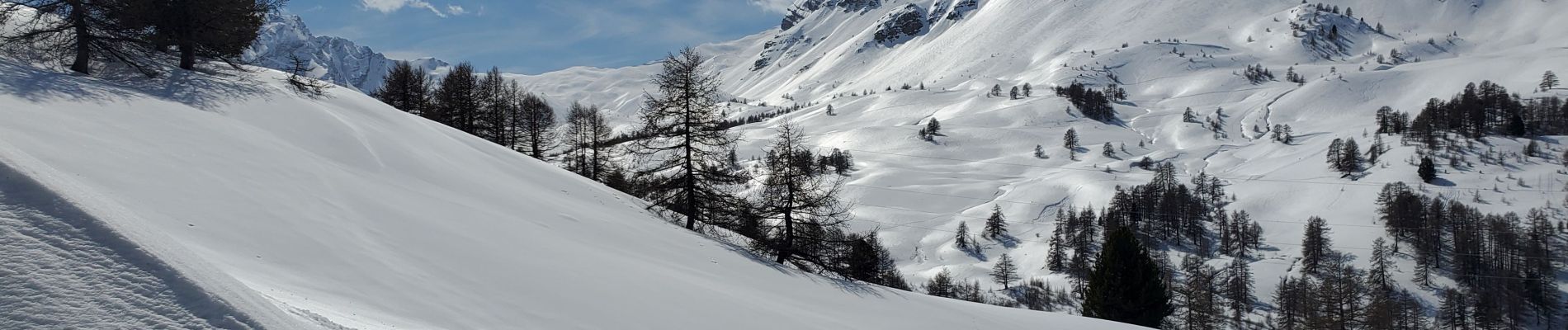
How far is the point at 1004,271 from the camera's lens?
4368 inches

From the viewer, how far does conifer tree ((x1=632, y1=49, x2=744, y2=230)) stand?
23.8 m

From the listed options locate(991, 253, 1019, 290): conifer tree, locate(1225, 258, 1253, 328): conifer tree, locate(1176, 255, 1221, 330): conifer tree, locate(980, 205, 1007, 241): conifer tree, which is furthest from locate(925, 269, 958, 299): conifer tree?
locate(1225, 258, 1253, 328): conifer tree

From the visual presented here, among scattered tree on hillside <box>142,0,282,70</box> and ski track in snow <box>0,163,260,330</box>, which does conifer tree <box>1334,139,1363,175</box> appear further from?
ski track in snow <box>0,163,260,330</box>

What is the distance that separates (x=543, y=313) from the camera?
29.5 ft

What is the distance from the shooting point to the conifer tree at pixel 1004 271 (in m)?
112

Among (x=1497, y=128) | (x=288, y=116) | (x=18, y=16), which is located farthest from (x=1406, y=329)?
(x=18, y=16)

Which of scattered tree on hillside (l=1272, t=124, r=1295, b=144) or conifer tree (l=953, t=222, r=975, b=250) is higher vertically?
scattered tree on hillside (l=1272, t=124, r=1295, b=144)

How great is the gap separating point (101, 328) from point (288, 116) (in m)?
14.9

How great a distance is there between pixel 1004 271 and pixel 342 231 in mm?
109870

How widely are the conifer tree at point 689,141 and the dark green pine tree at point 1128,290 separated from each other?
22.7 m

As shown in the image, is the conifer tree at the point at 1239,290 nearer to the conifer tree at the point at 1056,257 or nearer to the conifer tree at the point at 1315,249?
the conifer tree at the point at 1315,249

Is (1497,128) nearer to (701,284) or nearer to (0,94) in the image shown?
(701,284)

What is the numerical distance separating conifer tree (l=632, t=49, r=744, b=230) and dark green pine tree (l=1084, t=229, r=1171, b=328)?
22740 mm

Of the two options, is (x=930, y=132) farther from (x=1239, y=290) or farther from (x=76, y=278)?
(x=76, y=278)
